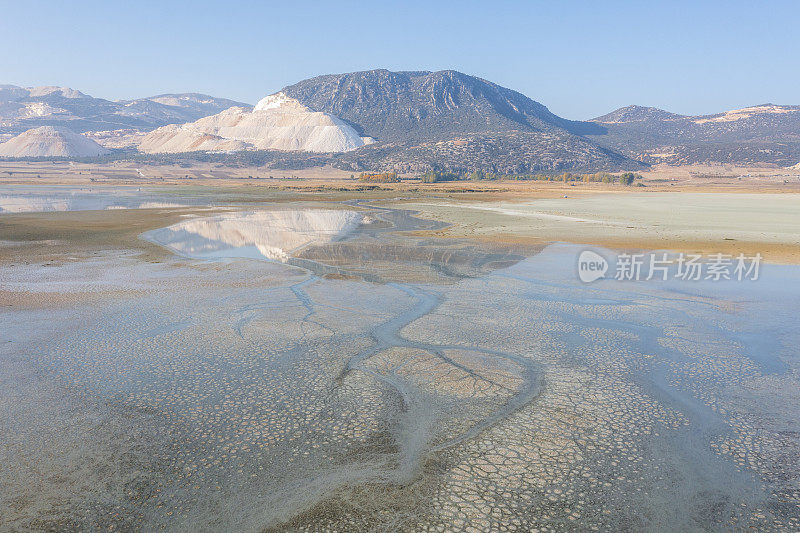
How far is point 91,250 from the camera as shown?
89.5 feet

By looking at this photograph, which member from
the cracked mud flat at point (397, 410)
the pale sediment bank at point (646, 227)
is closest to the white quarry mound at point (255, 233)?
the pale sediment bank at point (646, 227)

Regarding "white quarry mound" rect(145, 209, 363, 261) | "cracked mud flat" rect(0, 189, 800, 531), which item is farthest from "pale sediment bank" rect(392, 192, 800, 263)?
"cracked mud flat" rect(0, 189, 800, 531)

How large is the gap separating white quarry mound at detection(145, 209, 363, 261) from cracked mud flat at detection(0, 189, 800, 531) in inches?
392

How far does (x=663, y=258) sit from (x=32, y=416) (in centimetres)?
2628

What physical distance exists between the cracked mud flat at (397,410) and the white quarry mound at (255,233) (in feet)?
32.7

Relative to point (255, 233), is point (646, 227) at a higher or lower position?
higher

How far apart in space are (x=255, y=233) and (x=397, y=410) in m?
28.5

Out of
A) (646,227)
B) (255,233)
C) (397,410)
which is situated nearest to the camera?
(397,410)

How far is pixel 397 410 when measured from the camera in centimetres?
925

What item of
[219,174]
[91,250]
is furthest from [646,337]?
[219,174]

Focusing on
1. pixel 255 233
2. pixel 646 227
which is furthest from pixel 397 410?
pixel 646 227

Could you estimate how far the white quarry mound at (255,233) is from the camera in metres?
28.0

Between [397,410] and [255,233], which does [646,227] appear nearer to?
[255,233]

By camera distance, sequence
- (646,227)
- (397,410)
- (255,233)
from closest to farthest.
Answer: (397,410)
(255,233)
(646,227)
